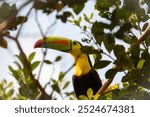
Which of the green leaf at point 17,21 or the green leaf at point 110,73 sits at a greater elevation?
the green leaf at point 17,21

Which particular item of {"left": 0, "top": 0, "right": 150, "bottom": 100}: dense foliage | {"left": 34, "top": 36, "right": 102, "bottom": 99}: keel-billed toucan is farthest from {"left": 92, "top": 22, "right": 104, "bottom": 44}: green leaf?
{"left": 34, "top": 36, "right": 102, "bottom": 99}: keel-billed toucan

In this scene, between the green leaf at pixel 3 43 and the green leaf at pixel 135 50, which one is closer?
the green leaf at pixel 3 43

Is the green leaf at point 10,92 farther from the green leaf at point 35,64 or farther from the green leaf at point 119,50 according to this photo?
the green leaf at point 119,50

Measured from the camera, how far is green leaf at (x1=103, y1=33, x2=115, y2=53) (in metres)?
1.09

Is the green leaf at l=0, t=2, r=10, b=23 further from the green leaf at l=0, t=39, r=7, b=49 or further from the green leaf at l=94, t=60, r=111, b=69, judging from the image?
the green leaf at l=94, t=60, r=111, b=69

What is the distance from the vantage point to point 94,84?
2289mm

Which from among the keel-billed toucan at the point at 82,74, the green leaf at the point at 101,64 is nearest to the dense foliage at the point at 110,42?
the green leaf at the point at 101,64

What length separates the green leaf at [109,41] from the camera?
109 centimetres

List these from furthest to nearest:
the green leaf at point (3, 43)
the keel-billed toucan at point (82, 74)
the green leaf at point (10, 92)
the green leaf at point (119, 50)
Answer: the keel-billed toucan at point (82, 74) < the green leaf at point (10, 92) < the green leaf at point (119, 50) < the green leaf at point (3, 43)

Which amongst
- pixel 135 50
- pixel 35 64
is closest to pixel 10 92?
pixel 35 64

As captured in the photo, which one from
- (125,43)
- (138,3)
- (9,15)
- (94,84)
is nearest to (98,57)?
(125,43)

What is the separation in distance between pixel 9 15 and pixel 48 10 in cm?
12

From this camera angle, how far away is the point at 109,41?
43.6 inches

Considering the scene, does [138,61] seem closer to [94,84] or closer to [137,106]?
[137,106]
